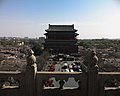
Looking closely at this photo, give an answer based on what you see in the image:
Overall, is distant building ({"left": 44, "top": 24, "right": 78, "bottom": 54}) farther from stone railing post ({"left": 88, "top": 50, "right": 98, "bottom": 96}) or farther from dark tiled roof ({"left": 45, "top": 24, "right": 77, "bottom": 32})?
stone railing post ({"left": 88, "top": 50, "right": 98, "bottom": 96})

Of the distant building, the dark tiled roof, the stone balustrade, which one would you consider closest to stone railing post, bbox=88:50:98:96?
the stone balustrade

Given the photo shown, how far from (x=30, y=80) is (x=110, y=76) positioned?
241cm

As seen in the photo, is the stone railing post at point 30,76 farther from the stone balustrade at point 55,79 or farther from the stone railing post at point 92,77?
the stone railing post at point 92,77

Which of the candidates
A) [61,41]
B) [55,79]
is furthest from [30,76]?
[61,41]

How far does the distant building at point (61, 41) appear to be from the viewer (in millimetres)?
42531

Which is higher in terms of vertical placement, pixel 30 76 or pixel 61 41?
pixel 61 41

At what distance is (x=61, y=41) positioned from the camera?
4241 centimetres

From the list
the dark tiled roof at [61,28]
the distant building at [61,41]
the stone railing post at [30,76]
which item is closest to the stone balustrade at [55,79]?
the stone railing post at [30,76]

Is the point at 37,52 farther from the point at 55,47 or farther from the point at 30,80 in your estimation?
the point at 30,80

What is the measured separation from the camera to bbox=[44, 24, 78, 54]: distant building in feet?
140

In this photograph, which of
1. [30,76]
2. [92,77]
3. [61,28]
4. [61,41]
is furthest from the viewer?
[61,28]

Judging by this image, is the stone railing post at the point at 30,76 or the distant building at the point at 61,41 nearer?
the stone railing post at the point at 30,76

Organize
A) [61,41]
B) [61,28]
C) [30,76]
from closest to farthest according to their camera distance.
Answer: [30,76] < [61,41] < [61,28]

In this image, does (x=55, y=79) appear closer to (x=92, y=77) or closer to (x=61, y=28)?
(x=92, y=77)
